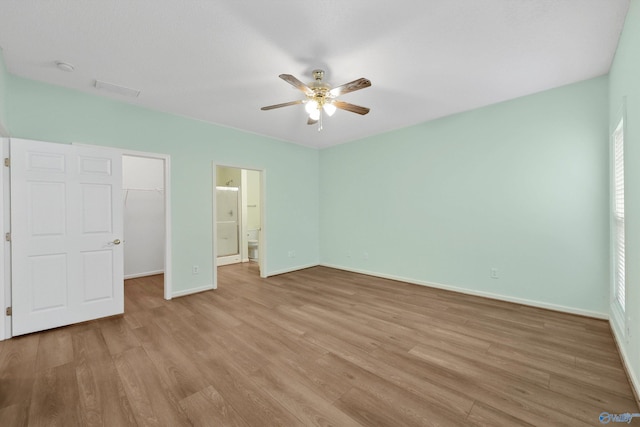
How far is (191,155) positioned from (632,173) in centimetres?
486

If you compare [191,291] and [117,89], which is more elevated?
[117,89]

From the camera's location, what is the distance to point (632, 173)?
1.86 meters

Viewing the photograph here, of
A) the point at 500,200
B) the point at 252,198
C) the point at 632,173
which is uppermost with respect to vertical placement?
the point at 252,198

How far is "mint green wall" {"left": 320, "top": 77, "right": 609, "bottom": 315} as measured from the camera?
9.68ft

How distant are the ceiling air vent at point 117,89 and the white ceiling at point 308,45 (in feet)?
0.24

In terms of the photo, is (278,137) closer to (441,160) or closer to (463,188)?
(441,160)

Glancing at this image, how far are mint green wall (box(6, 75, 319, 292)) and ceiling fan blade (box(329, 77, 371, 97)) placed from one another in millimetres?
2583

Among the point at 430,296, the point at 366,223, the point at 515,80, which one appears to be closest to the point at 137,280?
the point at 366,223

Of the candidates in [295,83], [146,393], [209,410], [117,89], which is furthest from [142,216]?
[209,410]

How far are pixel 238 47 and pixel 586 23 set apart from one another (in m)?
2.83

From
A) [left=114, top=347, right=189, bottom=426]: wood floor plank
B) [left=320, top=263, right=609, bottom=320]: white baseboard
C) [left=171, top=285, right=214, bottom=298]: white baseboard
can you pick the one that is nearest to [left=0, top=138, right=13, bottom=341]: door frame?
[left=114, top=347, right=189, bottom=426]: wood floor plank

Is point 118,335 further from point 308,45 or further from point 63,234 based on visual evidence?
point 308,45

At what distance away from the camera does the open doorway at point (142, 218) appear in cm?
517

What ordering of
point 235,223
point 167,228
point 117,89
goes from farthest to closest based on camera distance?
point 235,223, point 167,228, point 117,89
